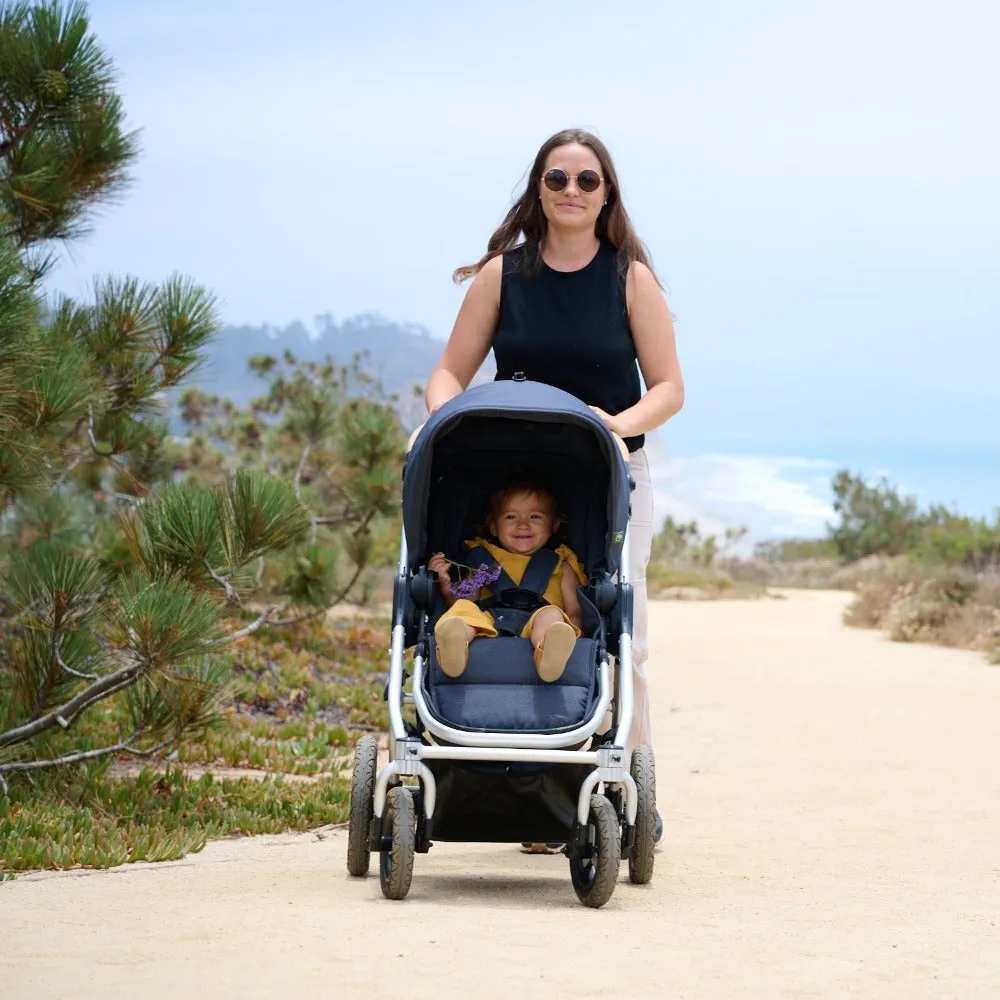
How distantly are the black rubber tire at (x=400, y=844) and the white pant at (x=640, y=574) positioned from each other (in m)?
1.10

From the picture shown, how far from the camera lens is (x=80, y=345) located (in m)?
6.77

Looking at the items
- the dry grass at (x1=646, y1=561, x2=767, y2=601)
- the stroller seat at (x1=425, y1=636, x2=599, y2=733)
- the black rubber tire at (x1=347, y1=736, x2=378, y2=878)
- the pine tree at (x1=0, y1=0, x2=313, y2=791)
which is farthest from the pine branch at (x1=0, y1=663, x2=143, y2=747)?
the dry grass at (x1=646, y1=561, x2=767, y2=601)

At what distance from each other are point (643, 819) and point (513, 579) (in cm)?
82

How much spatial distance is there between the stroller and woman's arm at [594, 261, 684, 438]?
325 millimetres

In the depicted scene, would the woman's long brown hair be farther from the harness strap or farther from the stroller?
the harness strap

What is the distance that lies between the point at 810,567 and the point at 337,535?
2280 centimetres

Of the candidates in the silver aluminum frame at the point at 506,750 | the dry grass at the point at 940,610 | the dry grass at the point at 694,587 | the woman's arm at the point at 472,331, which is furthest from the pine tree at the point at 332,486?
the dry grass at the point at 694,587

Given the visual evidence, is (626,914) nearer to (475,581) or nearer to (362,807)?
(362,807)

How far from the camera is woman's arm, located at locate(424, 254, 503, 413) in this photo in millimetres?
4867

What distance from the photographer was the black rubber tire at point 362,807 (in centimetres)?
427

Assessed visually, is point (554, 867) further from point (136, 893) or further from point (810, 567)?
point (810, 567)

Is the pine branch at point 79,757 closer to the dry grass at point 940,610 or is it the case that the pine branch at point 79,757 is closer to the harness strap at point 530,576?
the harness strap at point 530,576

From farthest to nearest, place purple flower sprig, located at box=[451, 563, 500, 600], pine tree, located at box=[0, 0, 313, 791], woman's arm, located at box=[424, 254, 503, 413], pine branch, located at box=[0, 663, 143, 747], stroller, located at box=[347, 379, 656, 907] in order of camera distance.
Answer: pine branch, located at box=[0, 663, 143, 747] → pine tree, located at box=[0, 0, 313, 791] → woman's arm, located at box=[424, 254, 503, 413] → purple flower sprig, located at box=[451, 563, 500, 600] → stroller, located at box=[347, 379, 656, 907]

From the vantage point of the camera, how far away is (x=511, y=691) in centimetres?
418
